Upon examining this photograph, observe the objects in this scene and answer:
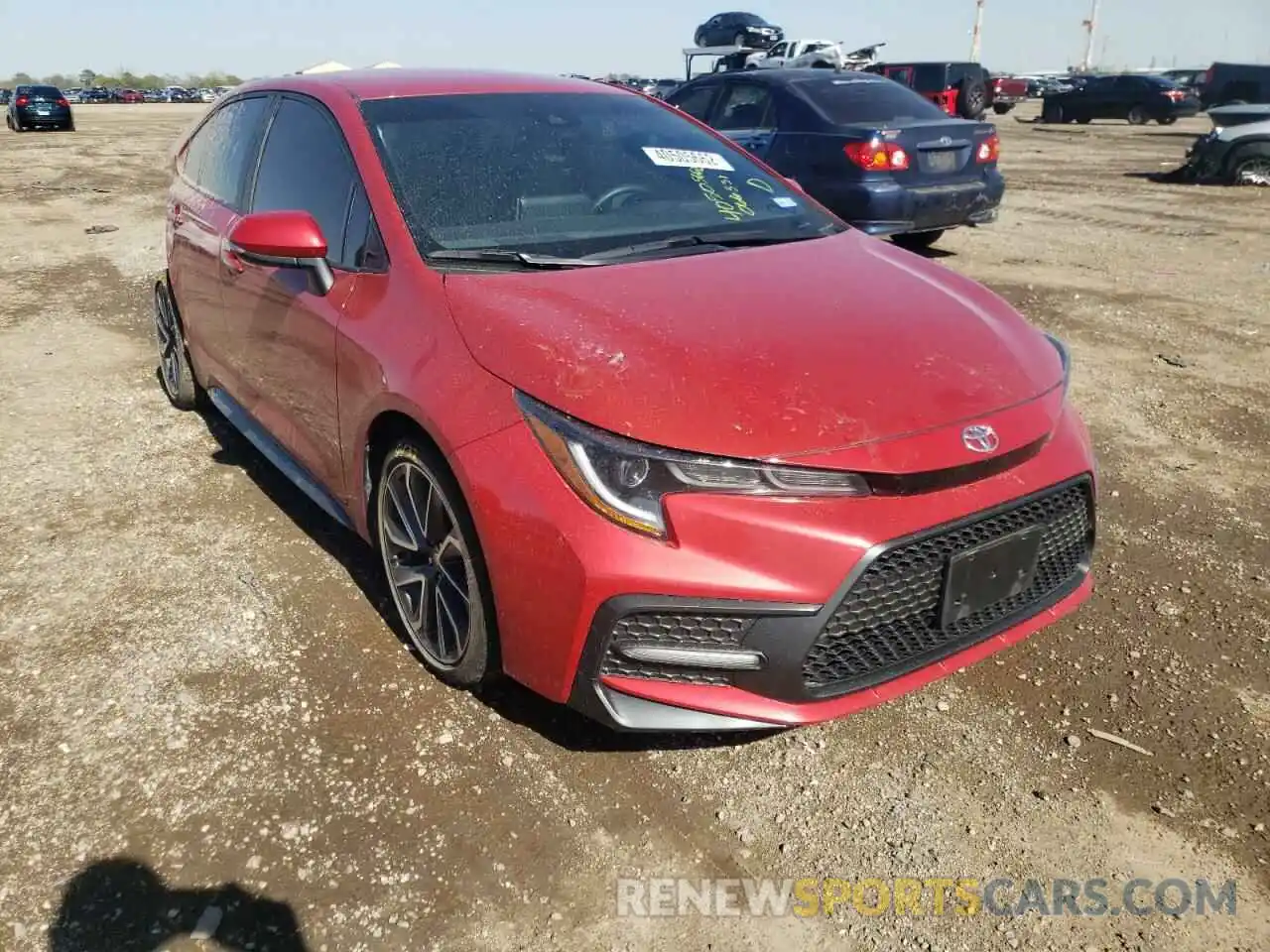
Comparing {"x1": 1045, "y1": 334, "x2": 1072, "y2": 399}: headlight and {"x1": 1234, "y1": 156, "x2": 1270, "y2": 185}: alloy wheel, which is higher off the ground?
{"x1": 1045, "y1": 334, "x2": 1072, "y2": 399}: headlight

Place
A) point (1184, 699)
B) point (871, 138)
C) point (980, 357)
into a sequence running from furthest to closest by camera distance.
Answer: point (871, 138) < point (1184, 699) < point (980, 357)

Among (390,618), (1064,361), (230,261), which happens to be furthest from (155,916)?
(1064,361)

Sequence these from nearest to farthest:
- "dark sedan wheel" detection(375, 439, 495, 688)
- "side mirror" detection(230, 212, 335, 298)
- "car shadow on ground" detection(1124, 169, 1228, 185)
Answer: "dark sedan wheel" detection(375, 439, 495, 688), "side mirror" detection(230, 212, 335, 298), "car shadow on ground" detection(1124, 169, 1228, 185)

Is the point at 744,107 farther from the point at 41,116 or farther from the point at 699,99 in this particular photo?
the point at 41,116

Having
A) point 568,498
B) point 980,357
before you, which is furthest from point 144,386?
point 980,357

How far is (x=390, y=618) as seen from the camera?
3.08 metres

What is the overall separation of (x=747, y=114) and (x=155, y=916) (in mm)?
7895

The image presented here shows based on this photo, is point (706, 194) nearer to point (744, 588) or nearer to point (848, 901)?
point (744, 588)

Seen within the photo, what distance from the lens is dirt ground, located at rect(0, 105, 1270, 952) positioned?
79.2 inches

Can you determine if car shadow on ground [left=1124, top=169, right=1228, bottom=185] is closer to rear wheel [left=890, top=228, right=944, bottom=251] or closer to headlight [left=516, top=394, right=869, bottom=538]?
rear wheel [left=890, top=228, right=944, bottom=251]

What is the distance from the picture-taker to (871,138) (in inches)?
285

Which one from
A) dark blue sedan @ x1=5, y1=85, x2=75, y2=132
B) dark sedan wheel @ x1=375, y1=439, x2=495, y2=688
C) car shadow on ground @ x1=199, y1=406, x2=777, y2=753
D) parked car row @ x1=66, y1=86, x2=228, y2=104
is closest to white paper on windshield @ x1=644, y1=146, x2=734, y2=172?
dark sedan wheel @ x1=375, y1=439, x2=495, y2=688

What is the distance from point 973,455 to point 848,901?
1.00 m

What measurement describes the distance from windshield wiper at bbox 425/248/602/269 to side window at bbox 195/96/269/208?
1504 millimetres
